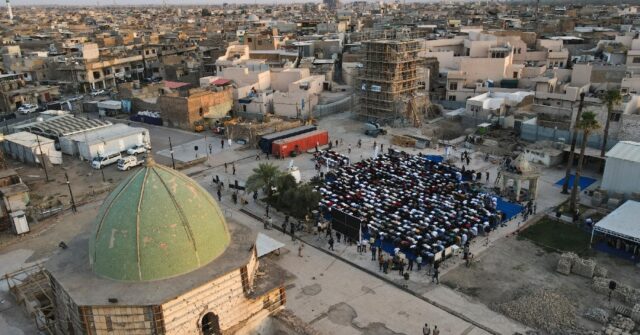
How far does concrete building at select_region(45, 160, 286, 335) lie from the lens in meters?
15.8

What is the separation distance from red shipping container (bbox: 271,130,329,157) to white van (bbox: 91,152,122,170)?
50.6 ft

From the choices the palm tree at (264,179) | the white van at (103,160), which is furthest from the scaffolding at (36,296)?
the white van at (103,160)

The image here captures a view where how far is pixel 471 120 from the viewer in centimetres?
5328

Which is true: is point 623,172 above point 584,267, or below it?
above

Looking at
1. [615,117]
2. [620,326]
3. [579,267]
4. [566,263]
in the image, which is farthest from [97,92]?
[620,326]

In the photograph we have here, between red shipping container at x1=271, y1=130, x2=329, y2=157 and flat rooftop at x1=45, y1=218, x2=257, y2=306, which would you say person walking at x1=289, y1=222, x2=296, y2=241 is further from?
red shipping container at x1=271, y1=130, x2=329, y2=157

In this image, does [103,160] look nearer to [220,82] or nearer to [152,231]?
[220,82]

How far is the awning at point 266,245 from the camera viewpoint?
1067 inches

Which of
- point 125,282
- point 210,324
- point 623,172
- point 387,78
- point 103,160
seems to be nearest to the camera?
point 125,282

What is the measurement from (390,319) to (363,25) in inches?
5225

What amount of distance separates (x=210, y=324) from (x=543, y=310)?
1583 cm

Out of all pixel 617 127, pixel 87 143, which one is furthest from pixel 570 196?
pixel 87 143

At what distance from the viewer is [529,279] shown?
25.7 meters

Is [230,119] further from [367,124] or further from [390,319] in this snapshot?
[390,319]
